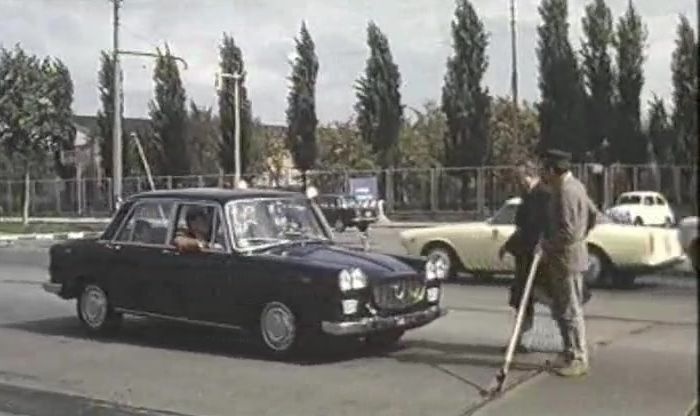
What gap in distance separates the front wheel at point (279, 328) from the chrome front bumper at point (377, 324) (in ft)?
1.37

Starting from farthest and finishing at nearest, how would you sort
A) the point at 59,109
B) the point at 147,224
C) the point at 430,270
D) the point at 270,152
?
1. the point at 270,152
2. the point at 59,109
3. the point at 147,224
4. the point at 430,270

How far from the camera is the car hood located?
406 inches

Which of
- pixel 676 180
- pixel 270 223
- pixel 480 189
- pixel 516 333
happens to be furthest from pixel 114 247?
pixel 480 189

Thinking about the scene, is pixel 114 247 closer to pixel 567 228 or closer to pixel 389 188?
pixel 567 228

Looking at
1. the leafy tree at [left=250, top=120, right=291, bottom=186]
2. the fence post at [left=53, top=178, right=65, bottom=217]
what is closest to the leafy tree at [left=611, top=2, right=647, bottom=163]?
the leafy tree at [left=250, top=120, right=291, bottom=186]

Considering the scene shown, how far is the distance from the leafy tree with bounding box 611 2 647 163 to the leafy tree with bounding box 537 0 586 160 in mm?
1724

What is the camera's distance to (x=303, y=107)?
6228cm

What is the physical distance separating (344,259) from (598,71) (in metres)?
46.7

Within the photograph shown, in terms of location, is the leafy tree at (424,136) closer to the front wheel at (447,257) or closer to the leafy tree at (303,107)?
the leafy tree at (303,107)

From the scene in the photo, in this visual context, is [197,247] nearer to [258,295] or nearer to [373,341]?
[258,295]

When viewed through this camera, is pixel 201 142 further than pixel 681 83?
Yes

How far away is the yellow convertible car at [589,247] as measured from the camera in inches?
674

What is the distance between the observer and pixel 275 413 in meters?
8.30

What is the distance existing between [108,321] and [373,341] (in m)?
2.94
